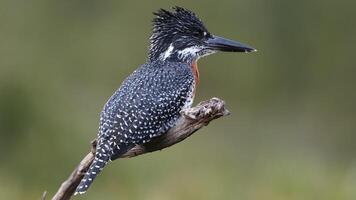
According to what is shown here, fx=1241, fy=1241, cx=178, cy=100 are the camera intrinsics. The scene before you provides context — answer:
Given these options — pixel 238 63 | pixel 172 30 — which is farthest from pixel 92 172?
pixel 238 63

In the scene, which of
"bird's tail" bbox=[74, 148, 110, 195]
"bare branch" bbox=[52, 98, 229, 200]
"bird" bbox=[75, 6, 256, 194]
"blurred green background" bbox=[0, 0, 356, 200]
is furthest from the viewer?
"blurred green background" bbox=[0, 0, 356, 200]

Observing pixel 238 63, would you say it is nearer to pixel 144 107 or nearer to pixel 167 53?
pixel 167 53

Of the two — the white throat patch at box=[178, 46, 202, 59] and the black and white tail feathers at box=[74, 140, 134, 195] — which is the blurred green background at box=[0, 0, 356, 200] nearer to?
the white throat patch at box=[178, 46, 202, 59]

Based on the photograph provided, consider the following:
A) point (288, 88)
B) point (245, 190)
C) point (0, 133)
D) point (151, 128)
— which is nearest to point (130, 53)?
point (288, 88)

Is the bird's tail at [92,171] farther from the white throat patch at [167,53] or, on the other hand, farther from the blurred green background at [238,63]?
the blurred green background at [238,63]

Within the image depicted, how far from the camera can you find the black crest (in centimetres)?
930

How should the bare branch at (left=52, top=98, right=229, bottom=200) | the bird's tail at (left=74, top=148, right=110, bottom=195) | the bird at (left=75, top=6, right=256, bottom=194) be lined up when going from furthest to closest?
the bird at (left=75, top=6, right=256, bottom=194) → the bird's tail at (left=74, top=148, right=110, bottom=195) → the bare branch at (left=52, top=98, right=229, bottom=200)

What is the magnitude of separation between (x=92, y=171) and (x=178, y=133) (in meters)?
0.64

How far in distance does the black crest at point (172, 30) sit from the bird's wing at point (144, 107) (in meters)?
0.52

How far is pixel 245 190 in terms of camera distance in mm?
10992

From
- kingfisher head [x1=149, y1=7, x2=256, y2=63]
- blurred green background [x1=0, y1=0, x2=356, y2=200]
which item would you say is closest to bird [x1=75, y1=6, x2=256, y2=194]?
kingfisher head [x1=149, y1=7, x2=256, y2=63]

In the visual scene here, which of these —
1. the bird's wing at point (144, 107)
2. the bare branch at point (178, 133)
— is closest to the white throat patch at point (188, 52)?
the bird's wing at point (144, 107)

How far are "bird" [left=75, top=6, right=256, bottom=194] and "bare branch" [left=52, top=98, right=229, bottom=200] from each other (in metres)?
0.10

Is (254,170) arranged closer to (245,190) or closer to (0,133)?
(245,190)
